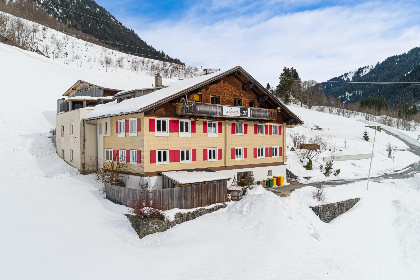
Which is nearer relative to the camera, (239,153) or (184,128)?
(184,128)

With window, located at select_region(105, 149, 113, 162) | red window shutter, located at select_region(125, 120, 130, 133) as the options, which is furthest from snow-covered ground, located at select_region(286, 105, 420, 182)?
window, located at select_region(105, 149, 113, 162)

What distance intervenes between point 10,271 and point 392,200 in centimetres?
3270

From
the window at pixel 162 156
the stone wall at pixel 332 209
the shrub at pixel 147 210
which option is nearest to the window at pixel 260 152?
the stone wall at pixel 332 209

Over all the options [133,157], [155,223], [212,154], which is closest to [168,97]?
[133,157]

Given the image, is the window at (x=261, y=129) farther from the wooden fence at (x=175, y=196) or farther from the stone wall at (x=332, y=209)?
the stone wall at (x=332, y=209)

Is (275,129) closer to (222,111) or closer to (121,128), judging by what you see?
(222,111)

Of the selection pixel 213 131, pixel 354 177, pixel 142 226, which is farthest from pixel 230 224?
pixel 354 177

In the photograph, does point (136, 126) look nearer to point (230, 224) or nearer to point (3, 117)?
point (230, 224)

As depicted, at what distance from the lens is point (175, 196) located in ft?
69.1

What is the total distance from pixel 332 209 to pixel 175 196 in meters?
14.6

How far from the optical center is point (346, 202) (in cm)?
2623

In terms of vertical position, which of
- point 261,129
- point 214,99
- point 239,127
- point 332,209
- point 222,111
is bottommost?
point 332,209

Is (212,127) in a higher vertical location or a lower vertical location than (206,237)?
higher

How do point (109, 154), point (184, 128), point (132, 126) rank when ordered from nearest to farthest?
1. point (132, 126)
2. point (184, 128)
3. point (109, 154)
